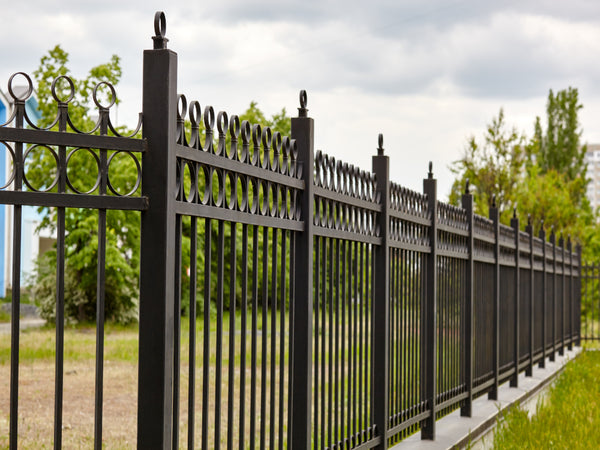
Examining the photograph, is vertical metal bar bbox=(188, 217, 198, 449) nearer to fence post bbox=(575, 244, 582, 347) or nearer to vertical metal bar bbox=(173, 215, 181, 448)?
vertical metal bar bbox=(173, 215, 181, 448)

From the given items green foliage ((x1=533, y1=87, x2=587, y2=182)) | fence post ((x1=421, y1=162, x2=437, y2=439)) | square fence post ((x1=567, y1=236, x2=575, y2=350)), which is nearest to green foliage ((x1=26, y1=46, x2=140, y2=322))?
square fence post ((x1=567, y1=236, x2=575, y2=350))

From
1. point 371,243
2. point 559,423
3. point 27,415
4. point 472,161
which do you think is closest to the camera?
point 371,243

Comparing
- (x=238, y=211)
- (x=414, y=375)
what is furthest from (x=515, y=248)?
(x=238, y=211)

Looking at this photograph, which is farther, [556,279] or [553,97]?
[553,97]

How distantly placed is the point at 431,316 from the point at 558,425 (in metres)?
1.51

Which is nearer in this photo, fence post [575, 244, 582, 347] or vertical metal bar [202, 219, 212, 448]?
vertical metal bar [202, 219, 212, 448]

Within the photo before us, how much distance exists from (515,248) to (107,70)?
52.0 ft

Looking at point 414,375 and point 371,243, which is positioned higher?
point 371,243

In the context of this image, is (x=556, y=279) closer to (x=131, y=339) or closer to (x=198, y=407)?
(x=198, y=407)

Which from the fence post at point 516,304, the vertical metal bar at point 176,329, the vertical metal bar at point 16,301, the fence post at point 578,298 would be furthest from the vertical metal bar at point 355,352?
the fence post at point 578,298

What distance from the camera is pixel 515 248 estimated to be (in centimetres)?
1107

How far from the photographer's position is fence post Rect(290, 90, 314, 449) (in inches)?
172

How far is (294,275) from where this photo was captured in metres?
4.42

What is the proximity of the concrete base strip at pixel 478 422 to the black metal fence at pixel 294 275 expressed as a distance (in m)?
0.16
